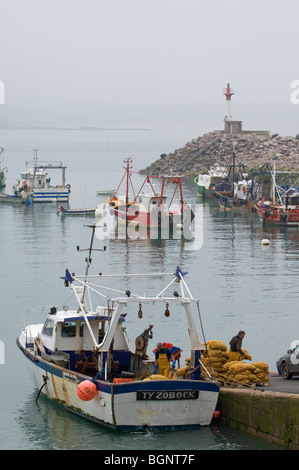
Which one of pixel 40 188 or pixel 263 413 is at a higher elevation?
pixel 40 188

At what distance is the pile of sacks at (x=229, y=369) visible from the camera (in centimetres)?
2216

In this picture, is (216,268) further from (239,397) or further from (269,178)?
(269,178)

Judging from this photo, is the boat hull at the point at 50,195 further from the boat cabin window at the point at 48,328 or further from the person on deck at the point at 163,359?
the person on deck at the point at 163,359

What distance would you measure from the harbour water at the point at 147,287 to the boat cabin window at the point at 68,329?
2.01 m

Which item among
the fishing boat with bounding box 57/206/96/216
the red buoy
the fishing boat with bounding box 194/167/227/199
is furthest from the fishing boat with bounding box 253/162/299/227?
the red buoy

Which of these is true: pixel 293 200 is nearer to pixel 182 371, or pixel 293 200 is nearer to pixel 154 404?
pixel 182 371

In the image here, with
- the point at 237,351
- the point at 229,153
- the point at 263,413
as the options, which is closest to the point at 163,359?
the point at 237,351

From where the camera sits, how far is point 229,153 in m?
139

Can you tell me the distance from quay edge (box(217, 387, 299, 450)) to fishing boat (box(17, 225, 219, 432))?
627 millimetres

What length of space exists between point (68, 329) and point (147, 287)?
789 inches

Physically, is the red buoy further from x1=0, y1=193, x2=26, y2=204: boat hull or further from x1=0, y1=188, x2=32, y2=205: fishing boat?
x1=0, y1=193, x2=26, y2=204: boat hull

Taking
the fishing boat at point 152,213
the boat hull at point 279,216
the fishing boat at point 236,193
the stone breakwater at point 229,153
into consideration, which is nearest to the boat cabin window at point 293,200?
the boat hull at point 279,216
